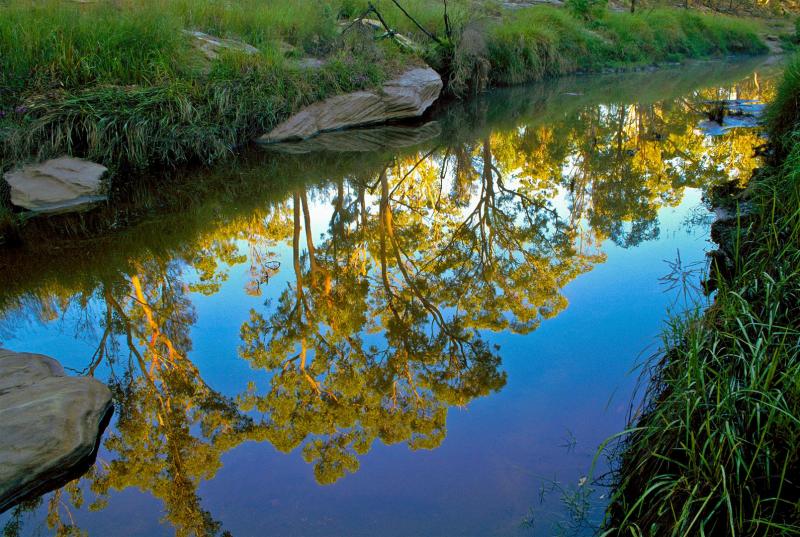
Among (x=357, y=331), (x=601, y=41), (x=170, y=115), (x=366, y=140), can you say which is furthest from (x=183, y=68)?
(x=601, y=41)

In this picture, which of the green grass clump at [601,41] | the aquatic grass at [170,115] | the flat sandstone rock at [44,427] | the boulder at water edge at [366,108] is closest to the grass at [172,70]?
the aquatic grass at [170,115]

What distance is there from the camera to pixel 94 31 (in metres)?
8.34

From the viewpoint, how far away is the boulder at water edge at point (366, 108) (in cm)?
966

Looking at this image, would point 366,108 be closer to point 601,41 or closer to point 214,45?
point 214,45

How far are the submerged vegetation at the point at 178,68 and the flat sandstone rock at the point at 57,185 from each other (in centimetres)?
23

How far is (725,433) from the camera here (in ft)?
7.16

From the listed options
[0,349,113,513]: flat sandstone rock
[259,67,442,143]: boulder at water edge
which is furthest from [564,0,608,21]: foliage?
[0,349,113,513]: flat sandstone rock

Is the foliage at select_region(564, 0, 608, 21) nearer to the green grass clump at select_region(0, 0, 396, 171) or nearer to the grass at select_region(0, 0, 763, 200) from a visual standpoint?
the grass at select_region(0, 0, 763, 200)

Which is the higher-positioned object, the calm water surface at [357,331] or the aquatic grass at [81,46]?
the aquatic grass at [81,46]

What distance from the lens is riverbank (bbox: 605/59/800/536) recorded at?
81.6 inches

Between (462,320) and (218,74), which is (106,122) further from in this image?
(462,320)

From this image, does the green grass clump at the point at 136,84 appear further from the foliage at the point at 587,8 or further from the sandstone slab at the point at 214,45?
the foliage at the point at 587,8

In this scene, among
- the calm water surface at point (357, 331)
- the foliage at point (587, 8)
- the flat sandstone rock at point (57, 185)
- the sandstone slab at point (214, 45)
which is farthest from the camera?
the foliage at point (587, 8)

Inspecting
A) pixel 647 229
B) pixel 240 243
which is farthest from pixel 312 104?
pixel 647 229
